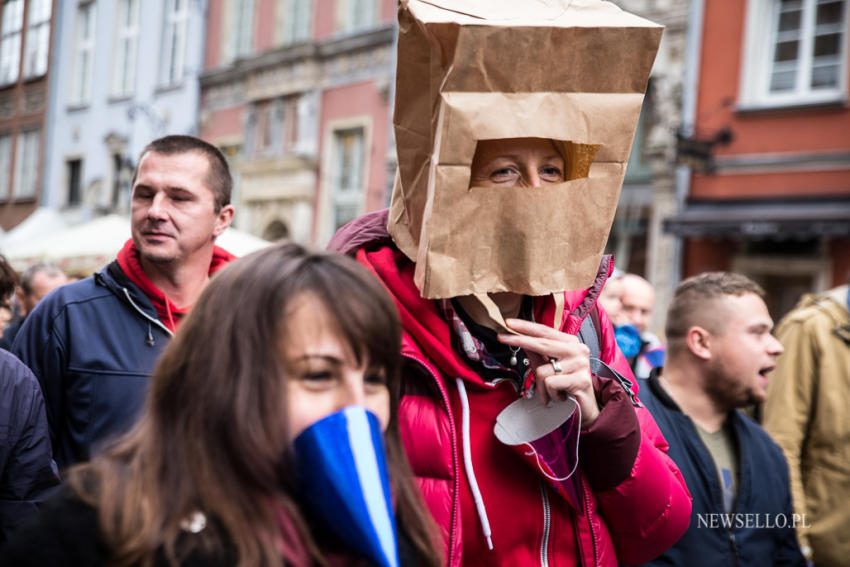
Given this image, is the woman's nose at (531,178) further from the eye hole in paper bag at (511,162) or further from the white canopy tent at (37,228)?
the white canopy tent at (37,228)

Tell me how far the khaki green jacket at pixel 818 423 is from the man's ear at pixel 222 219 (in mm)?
2192

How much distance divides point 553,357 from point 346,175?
16538 millimetres

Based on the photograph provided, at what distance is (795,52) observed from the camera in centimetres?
1205

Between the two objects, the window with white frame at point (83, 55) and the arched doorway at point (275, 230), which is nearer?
the window with white frame at point (83, 55)

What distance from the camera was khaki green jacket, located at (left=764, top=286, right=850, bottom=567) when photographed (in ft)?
11.8

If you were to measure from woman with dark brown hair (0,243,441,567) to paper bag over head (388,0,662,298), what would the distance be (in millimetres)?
335

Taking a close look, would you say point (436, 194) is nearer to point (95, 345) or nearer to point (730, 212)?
point (95, 345)

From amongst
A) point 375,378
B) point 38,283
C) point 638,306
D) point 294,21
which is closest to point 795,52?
point 638,306

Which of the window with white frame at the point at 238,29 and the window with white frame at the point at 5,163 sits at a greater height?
the window with white frame at the point at 238,29

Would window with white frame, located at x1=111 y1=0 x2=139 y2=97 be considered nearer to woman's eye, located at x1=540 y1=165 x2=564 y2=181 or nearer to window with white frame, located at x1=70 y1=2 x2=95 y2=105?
window with white frame, located at x1=70 y1=2 x2=95 y2=105

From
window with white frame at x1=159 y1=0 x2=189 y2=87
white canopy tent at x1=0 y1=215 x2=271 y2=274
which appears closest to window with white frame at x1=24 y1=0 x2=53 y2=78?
white canopy tent at x1=0 y1=215 x2=271 y2=274

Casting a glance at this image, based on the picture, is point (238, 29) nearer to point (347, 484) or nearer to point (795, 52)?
point (795, 52)

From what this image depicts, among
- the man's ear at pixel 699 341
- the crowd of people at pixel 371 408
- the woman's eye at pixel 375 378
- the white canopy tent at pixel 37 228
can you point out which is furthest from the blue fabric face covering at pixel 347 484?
the white canopy tent at pixel 37 228

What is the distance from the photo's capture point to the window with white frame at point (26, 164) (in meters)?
18.2
